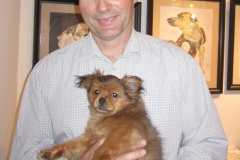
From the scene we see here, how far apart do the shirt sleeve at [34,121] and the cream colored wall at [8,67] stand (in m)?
0.36

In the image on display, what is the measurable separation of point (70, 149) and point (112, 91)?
459mm

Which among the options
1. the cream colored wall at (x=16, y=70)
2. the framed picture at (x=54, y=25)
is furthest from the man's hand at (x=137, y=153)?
the framed picture at (x=54, y=25)

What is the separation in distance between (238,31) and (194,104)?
1838 mm

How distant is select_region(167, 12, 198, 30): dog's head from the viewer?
2.97m

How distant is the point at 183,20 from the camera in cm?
300

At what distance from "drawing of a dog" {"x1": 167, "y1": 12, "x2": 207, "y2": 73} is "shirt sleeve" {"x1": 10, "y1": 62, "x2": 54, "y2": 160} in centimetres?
176

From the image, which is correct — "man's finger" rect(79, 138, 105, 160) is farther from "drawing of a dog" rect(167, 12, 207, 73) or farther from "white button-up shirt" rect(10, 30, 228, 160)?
"drawing of a dog" rect(167, 12, 207, 73)

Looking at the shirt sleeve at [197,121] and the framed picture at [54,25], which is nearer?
the shirt sleeve at [197,121]

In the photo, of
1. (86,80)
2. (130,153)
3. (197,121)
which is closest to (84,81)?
(86,80)

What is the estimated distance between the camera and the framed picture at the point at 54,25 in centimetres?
263

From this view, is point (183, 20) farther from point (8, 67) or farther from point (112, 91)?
point (8, 67)

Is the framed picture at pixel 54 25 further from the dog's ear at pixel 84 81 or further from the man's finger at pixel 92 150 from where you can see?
the man's finger at pixel 92 150

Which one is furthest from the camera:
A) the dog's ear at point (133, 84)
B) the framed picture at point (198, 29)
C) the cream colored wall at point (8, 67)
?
the framed picture at point (198, 29)

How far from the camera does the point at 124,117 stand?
1619mm
